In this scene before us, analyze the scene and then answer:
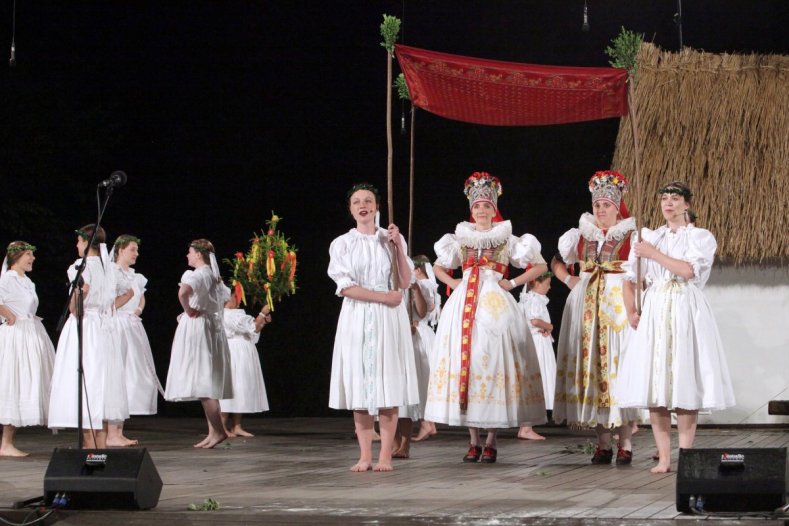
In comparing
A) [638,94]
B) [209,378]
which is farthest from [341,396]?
[638,94]

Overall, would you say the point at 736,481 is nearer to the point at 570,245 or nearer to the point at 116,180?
the point at 570,245

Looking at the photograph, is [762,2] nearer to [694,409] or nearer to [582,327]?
[582,327]

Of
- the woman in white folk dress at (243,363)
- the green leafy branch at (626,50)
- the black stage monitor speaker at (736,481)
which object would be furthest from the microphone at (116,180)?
the woman in white folk dress at (243,363)

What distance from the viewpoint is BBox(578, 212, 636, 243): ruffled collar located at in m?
7.10

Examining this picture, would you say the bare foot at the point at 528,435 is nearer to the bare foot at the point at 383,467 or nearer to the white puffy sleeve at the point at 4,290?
the bare foot at the point at 383,467

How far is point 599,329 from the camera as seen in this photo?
→ 718cm

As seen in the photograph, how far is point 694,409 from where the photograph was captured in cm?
615

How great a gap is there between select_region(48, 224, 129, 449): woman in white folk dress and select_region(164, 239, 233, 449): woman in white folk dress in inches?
32.5

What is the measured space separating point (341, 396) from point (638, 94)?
16.9 ft

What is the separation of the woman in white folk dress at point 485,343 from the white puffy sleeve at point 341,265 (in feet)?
2.86

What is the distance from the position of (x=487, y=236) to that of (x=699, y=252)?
1.44 metres

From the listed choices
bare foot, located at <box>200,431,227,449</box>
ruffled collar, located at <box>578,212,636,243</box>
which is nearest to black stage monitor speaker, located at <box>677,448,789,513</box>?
ruffled collar, located at <box>578,212,636,243</box>

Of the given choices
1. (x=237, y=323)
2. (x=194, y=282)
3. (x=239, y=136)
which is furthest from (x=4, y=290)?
(x=239, y=136)

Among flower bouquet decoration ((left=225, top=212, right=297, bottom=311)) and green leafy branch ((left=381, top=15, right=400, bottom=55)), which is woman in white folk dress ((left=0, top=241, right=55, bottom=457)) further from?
green leafy branch ((left=381, top=15, right=400, bottom=55))
